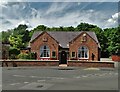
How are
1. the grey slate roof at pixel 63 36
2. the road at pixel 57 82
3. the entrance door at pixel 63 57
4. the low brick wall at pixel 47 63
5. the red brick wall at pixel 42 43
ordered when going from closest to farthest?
the road at pixel 57 82 < the low brick wall at pixel 47 63 < the entrance door at pixel 63 57 < the red brick wall at pixel 42 43 < the grey slate roof at pixel 63 36

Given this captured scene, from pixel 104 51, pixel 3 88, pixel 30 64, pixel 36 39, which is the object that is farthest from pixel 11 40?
pixel 3 88

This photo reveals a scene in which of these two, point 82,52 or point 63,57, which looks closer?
point 82,52

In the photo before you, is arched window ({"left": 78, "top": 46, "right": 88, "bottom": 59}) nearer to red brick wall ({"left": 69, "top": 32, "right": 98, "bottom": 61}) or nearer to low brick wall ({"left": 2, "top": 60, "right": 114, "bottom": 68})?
red brick wall ({"left": 69, "top": 32, "right": 98, "bottom": 61})

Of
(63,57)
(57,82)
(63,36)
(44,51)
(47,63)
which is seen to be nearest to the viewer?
(57,82)

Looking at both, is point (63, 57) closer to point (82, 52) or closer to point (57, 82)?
point (82, 52)

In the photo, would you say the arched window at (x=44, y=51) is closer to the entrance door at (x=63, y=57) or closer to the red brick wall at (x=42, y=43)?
the red brick wall at (x=42, y=43)

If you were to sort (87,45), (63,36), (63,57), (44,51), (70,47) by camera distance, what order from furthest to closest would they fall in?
1. (63,36)
2. (63,57)
3. (44,51)
4. (87,45)
5. (70,47)

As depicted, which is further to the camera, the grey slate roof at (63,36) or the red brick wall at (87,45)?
the grey slate roof at (63,36)

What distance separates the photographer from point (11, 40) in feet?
276

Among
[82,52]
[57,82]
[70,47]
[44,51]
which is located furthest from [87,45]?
[57,82]

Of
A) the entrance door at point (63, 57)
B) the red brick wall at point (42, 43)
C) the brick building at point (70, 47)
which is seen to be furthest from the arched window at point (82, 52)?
the red brick wall at point (42, 43)

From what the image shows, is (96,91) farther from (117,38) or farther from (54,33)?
(117,38)

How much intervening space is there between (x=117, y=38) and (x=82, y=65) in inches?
1007

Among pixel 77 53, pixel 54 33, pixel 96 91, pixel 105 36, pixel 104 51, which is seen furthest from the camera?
pixel 105 36
